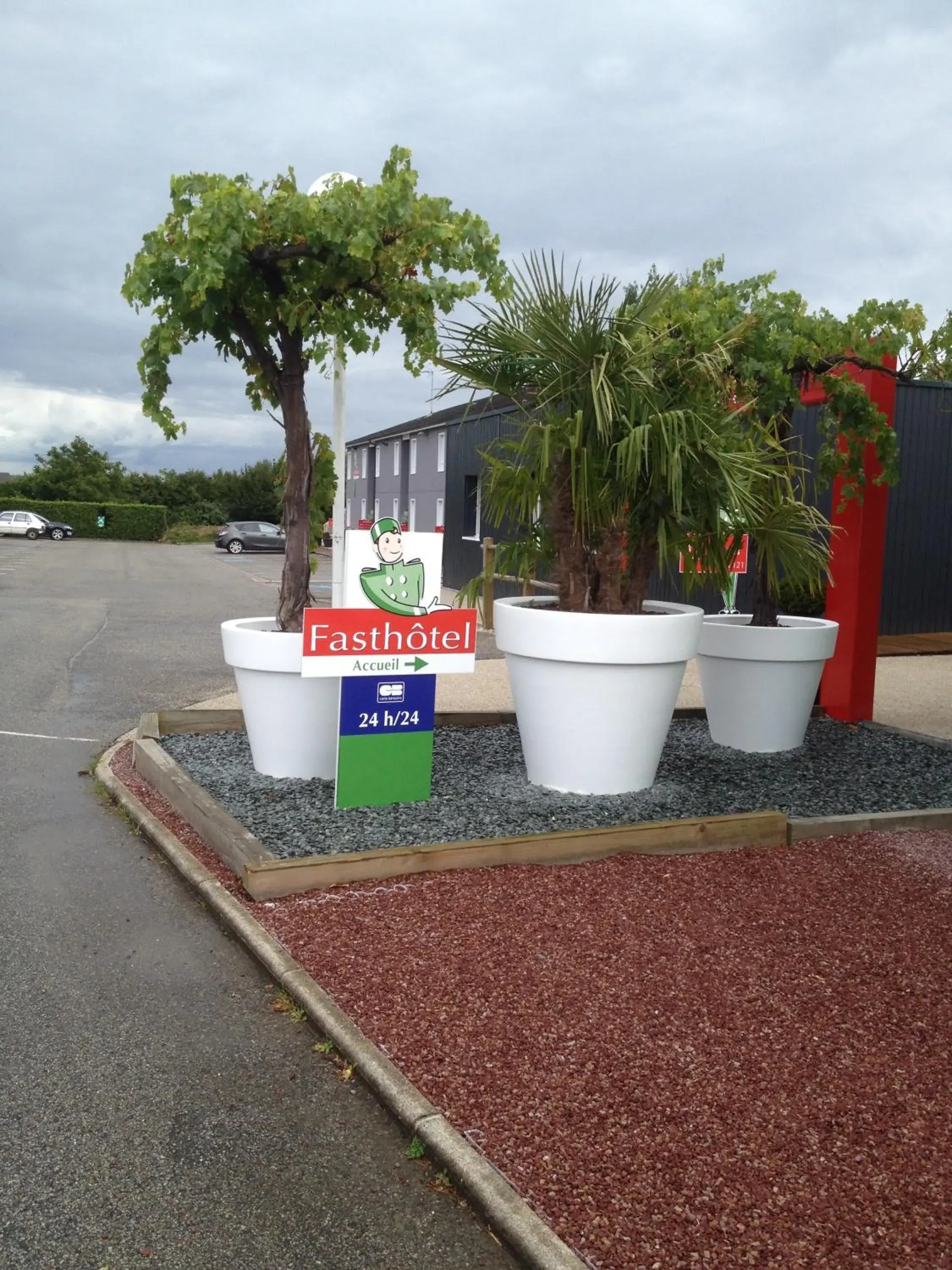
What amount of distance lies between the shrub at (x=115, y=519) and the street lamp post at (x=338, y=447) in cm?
5092

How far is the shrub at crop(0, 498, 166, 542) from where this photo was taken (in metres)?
55.7

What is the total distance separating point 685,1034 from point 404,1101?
0.88 m

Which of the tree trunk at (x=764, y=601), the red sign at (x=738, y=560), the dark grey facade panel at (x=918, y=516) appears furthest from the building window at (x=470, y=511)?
the tree trunk at (x=764, y=601)

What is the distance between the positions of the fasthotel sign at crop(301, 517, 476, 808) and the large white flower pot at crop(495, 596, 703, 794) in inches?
13.4

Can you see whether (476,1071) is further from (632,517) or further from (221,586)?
(221,586)

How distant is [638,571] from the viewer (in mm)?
6387

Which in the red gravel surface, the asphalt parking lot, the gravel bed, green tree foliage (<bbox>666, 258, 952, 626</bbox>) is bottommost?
the asphalt parking lot

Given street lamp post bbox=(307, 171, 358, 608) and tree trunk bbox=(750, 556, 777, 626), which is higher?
street lamp post bbox=(307, 171, 358, 608)

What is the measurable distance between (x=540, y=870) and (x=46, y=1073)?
2145mm

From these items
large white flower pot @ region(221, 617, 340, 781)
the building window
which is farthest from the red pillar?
the building window

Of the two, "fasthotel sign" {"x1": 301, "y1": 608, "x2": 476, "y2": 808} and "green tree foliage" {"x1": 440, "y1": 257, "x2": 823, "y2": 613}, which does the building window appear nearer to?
"green tree foliage" {"x1": 440, "y1": 257, "x2": 823, "y2": 613}

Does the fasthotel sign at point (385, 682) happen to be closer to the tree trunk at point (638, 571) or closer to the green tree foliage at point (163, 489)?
the tree trunk at point (638, 571)

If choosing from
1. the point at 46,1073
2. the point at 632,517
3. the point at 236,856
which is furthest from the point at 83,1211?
the point at 632,517

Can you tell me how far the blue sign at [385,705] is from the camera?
17.9 ft
